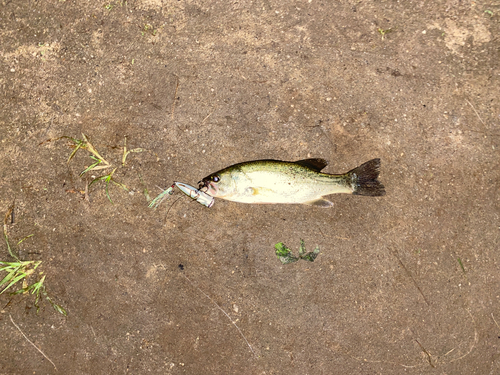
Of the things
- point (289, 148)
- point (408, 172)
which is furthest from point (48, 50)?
point (408, 172)

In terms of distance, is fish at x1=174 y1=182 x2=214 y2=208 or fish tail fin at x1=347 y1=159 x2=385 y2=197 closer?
fish tail fin at x1=347 y1=159 x2=385 y2=197

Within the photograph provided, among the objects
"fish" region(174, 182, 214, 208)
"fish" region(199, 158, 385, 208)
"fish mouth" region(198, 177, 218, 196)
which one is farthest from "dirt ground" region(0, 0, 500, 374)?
"fish mouth" region(198, 177, 218, 196)

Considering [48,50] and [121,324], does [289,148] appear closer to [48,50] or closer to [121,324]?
[121,324]

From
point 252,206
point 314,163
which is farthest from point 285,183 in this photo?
point 252,206

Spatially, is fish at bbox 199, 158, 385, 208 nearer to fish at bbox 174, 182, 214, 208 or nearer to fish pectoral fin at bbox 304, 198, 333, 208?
fish pectoral fin at bbox 304, 198, 333, 208

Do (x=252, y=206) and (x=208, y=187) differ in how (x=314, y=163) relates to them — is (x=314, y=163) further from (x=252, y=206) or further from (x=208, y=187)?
(x=208, y=187)
